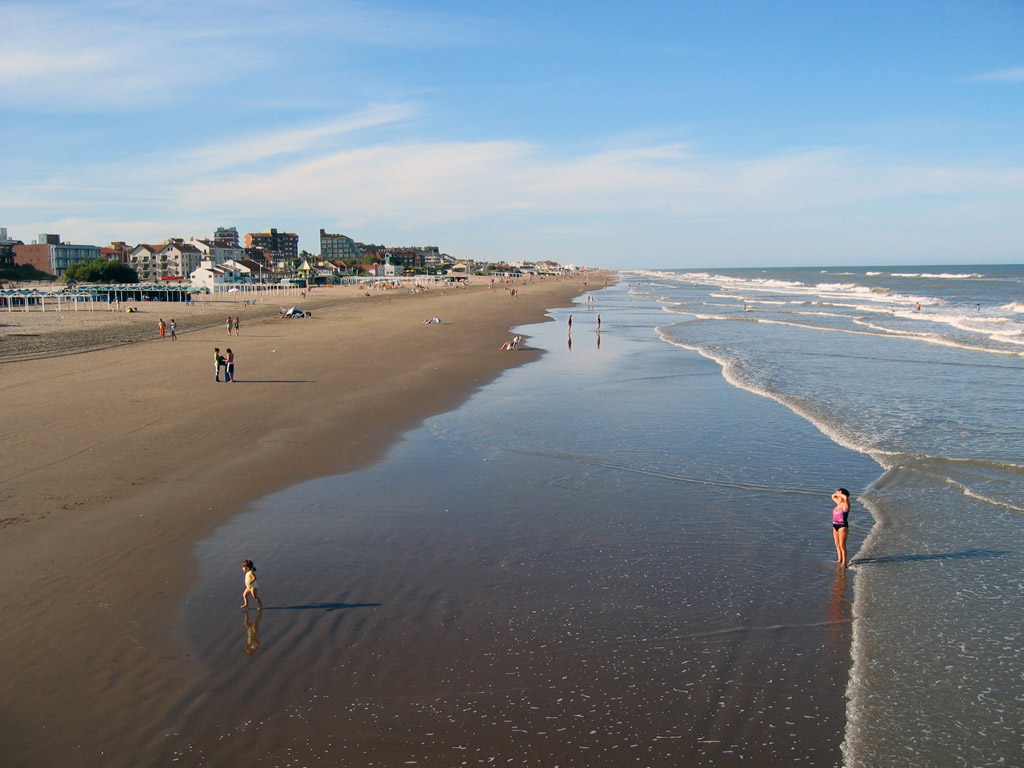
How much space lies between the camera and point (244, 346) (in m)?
32.9

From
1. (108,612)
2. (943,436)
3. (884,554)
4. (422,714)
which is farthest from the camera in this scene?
(943,436)

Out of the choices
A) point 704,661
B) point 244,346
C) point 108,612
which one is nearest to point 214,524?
point 108,612

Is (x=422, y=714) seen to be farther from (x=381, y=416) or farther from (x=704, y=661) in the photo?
(x=381, y=416)

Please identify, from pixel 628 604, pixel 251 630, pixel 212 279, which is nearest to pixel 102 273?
pixel 212 279

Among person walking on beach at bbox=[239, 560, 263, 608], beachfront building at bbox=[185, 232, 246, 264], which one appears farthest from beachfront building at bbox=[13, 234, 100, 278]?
person walking on beach at bbox=[239, 560, 263, 608]

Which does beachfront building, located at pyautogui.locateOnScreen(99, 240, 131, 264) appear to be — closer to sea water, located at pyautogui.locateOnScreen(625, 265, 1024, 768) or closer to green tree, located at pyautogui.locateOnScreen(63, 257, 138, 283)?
green tree, located at pyautogui.locateOnScreen(63, 257, 138, 283)

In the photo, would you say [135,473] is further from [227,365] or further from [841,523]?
[841,523]

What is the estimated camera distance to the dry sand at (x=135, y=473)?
253 inches

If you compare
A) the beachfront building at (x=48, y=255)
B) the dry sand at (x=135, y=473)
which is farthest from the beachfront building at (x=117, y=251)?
the dry sand at (x=135, y=473)

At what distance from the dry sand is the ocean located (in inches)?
22.2

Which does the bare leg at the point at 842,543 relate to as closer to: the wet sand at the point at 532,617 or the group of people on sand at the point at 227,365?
the wet sand at the point at 532,617

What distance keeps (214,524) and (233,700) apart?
4.79 m

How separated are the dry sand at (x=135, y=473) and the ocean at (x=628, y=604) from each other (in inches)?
22.2

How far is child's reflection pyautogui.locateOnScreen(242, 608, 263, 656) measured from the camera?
730 cm
